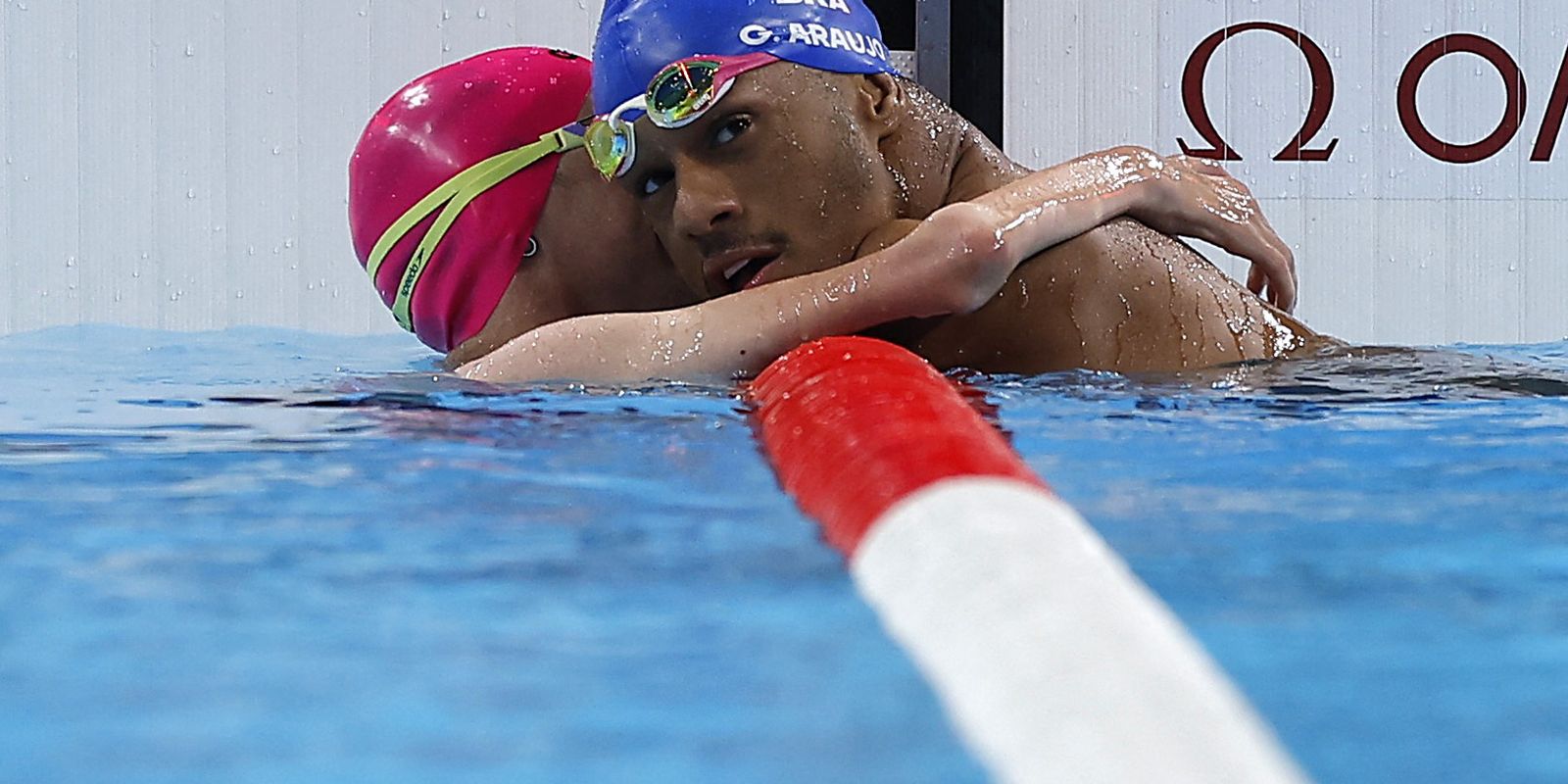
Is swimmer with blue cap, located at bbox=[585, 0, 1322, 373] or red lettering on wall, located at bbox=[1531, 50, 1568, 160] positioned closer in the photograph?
swimmer with blue cap, located at bbox=[585, 0, 1322, 373]

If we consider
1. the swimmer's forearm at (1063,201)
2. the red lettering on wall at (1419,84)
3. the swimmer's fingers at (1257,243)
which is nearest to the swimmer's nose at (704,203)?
the swimmer's forearm at (1063,201)

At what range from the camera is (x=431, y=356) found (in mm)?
4188

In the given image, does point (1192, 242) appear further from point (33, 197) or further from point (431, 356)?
point (33, 197)

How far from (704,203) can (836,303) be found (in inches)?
12.3

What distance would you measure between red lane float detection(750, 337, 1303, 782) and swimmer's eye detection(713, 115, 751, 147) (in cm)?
115

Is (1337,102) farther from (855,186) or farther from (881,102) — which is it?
(855,186)

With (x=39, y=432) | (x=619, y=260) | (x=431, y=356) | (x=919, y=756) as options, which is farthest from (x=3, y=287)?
(x=919, y=756)

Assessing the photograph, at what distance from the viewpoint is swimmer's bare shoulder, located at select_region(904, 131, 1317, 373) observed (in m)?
2.35

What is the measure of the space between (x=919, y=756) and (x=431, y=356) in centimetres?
363

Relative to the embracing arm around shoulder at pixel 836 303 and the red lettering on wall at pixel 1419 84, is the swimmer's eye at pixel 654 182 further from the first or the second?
the red lettering on wall at pixel 1419 84

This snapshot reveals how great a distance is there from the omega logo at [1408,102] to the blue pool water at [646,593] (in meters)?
3.33

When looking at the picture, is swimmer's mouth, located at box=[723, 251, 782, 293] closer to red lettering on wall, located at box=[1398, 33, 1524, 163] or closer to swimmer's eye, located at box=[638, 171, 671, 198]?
swimmer's eye, located at box=[638, 171, 671, 198]

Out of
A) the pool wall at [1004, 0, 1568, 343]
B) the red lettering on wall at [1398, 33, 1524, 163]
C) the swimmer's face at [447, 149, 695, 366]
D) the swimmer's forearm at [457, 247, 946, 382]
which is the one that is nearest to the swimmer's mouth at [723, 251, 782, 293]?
the swimmer's forearm at [457, 247, 946, 382]

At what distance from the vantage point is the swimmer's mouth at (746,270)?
2.48m
